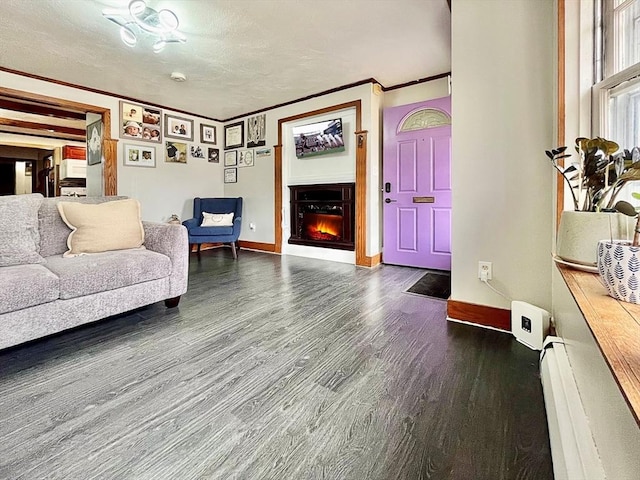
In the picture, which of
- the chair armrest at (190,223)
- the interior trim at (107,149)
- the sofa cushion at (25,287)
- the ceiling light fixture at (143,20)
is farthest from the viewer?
the chair armrest at (190,223)

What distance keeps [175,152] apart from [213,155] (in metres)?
0.67

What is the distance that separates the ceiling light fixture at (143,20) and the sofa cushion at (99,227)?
53.2 inches

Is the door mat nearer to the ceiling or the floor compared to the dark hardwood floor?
nearer to the ceiling

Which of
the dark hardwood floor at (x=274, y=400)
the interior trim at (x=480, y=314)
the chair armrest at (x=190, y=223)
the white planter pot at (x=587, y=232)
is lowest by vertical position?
the dark hardwood floor at (x=274, y=400)

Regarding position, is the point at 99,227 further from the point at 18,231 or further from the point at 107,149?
the point at 107,149

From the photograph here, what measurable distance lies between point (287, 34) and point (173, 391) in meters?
2.81

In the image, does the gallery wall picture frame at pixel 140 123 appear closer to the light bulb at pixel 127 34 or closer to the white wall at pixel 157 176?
the white wall at pixel 157 176

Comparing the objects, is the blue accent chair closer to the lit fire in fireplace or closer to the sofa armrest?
the lit fire in fireplace

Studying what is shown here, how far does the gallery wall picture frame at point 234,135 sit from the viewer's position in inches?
204

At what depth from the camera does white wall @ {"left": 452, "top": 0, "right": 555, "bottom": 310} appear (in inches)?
65.7

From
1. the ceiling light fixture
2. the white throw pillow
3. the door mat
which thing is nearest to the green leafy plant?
the door mat

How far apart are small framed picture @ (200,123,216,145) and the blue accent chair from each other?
1.05 meters

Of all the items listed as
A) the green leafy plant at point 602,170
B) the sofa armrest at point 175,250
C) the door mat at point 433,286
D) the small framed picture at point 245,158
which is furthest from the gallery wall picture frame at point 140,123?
the green leafy plant at point 602,170

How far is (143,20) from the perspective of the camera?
2316mm
